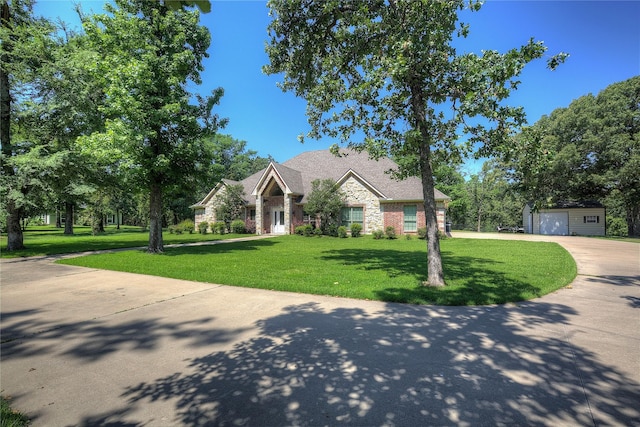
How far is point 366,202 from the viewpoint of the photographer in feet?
82.7

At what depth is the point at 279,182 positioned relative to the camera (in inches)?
1035

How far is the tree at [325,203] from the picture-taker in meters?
23.7

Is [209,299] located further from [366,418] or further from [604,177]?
[604,177]

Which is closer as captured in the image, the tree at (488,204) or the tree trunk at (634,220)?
the tree trunk at (634,220)

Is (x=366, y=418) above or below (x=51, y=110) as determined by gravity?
below

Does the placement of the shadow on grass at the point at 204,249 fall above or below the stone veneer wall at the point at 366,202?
below

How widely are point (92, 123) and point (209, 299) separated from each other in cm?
1401

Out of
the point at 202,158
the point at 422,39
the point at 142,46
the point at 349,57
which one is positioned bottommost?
the point at 202,158

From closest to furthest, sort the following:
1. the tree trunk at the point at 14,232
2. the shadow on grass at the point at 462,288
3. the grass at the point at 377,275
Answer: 1. the shadow on grass at the point at 462,288
2. the grass at the point at 377,275
3. the tree trunk at the point at 14,232

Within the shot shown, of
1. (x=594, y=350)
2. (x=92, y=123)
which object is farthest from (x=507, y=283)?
(x=92, y=123)

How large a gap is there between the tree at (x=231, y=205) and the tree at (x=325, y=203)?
754cm

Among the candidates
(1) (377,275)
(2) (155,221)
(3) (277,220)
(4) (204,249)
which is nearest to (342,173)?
(3) (277,220)

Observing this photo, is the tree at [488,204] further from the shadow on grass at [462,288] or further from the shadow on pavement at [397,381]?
the shadow on pavement at [397,381]

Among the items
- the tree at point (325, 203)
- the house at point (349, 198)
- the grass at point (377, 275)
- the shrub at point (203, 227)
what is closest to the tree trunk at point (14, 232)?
the grass at point (377, 275)
